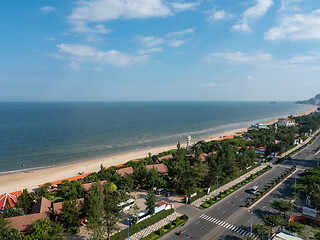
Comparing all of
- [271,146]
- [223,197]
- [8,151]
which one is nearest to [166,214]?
[223,197]

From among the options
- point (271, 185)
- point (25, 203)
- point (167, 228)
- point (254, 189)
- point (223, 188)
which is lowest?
point (223, 188)

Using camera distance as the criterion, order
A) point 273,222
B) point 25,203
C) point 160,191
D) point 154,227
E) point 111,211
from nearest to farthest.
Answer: point 273,222, point 111,211, point 154,227, point 25,203, point 160,191

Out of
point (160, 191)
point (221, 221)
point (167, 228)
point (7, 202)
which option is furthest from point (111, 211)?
point (7, 202)

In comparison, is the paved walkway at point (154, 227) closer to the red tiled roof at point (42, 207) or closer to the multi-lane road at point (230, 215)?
the multi-lane road at point (230, 215)

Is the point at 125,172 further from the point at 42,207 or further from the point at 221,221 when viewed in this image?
the point at 221,221

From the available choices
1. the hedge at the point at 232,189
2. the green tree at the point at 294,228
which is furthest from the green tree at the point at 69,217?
the green tree at the point at 294,228

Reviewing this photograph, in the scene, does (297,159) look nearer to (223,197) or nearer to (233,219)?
(223,197)

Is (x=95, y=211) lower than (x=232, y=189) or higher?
higher

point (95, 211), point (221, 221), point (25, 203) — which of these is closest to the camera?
point (95, 211)
